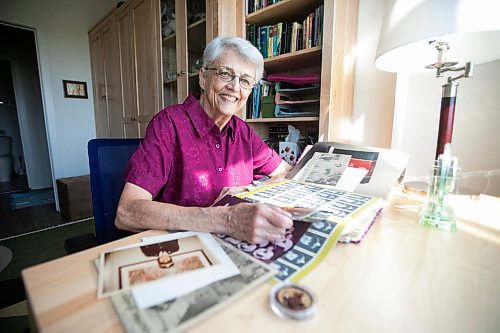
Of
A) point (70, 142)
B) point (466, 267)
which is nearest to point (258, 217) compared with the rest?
point (466, 267)

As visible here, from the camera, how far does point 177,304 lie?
0.95ft

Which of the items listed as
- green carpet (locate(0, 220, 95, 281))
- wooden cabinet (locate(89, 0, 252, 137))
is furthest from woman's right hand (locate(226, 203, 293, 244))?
green carpet (locate(0, 220, 95, 281))

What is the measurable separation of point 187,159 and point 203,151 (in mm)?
72

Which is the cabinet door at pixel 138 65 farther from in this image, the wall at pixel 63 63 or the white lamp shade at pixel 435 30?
the white lamp shade at pixel 435 30

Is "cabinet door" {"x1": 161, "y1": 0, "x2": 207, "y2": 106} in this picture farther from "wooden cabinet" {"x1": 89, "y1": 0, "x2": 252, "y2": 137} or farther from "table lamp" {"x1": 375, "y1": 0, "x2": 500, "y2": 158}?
"table lamp" {"x1": 375, "y1": 0, "x2": 500, "y2": 158}

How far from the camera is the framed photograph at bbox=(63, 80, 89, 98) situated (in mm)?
2797

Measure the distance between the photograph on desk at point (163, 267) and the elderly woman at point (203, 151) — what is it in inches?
3.7

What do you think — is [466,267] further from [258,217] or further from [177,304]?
[177,304]

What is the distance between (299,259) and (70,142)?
3.34 m

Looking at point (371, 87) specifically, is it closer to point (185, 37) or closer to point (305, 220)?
point (305, 220)

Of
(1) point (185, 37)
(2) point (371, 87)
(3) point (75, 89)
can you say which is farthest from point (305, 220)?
(3) point (75, 89)

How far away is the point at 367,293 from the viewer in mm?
336

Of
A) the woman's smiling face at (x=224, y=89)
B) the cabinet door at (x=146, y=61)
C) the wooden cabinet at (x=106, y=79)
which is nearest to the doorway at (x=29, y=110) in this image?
the wooden cabinet at (x=106, y=79)

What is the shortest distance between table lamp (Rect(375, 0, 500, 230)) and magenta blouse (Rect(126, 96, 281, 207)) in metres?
0.62
